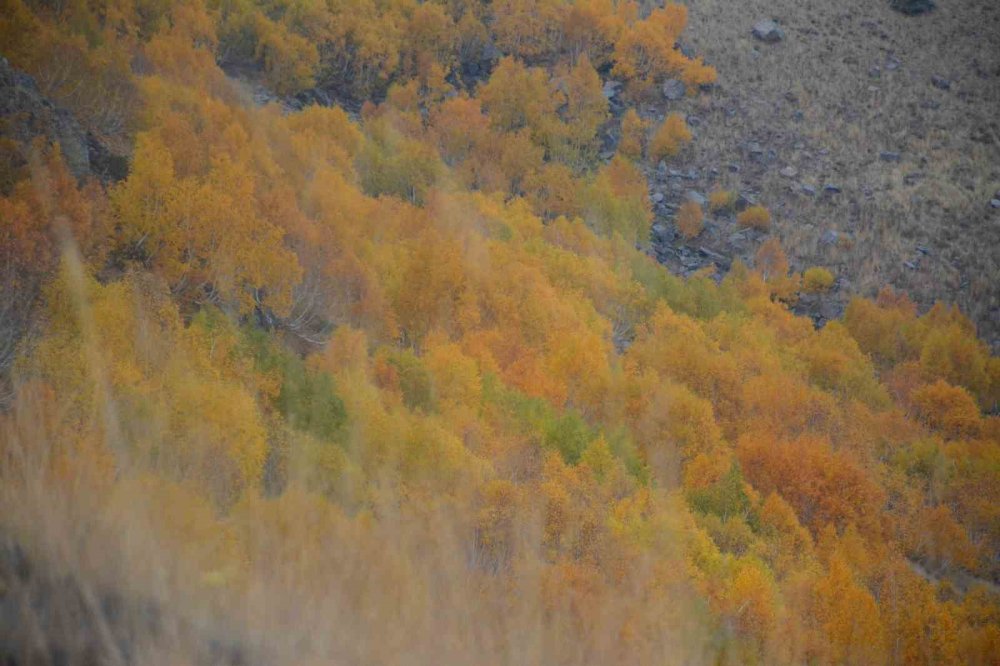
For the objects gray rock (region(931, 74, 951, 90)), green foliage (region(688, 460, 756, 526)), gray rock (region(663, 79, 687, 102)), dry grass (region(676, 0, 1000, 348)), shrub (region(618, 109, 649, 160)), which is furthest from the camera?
gray rock (region(931, 74, 951, 90))

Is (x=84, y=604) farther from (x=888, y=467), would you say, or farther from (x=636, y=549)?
(x=888, y=467)

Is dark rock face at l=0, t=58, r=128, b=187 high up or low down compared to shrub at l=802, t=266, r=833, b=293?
up

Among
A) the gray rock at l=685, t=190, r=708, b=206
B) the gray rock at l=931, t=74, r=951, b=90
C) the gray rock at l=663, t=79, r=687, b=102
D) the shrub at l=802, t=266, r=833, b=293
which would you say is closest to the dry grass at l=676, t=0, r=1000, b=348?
the gray rock at l=931, t=74, r=951, b=90

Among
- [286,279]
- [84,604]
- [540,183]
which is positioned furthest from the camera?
[540,183]

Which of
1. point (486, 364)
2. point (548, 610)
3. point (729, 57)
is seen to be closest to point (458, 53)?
point (729, 57)

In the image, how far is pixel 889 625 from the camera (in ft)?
65.5

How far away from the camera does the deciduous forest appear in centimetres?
494

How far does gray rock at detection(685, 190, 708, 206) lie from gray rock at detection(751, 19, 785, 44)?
2711 centimetres

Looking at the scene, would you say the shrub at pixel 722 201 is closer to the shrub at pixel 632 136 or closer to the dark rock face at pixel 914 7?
the shrub at pixel 632 136

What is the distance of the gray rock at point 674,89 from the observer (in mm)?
67438

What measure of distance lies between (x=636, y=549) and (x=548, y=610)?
7612mm

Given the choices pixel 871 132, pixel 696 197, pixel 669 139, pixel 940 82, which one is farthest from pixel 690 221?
pixel 940 82

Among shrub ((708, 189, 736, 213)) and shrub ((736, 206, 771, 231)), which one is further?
shrub ((708, 189, 736, 213))

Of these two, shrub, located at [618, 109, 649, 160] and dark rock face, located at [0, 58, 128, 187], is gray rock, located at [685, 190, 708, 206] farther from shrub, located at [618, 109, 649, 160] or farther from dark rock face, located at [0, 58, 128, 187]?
dark rock face, located at [0, 58, 128, 187]
